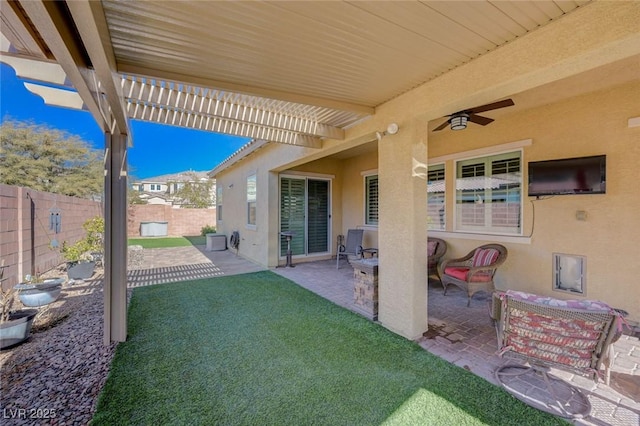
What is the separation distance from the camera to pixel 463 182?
584 cm

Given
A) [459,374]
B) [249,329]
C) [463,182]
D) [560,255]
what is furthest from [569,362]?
[463,182]

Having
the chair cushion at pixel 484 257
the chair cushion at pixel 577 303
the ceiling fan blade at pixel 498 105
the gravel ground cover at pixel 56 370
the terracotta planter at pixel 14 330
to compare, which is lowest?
the gravel ground cover at pixel 56 370

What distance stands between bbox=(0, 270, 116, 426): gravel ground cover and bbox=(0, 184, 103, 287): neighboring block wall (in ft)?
3.27

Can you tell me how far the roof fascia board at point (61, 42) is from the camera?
4.90ft

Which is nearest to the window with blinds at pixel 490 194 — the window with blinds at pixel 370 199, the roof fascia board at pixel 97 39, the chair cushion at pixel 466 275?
the chair cushion at pixel 466 275

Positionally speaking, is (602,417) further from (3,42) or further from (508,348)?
(3,42)

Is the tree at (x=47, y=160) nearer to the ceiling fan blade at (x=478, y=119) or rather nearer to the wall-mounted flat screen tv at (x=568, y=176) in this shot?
the ceiling fan blade at (x=478, y=119)

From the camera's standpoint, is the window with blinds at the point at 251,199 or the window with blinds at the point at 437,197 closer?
the window with blinds at the point at 437,197

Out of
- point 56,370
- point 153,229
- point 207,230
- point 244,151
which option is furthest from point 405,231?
point 153,229

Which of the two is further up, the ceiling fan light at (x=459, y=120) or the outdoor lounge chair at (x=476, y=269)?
the ceiling fan light at (x=459, y=120)

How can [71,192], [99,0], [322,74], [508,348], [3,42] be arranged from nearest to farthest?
[99,0], [3,42], [508,348], [322,74], [71,192]

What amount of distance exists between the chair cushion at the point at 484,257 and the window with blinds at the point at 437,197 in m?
1.11

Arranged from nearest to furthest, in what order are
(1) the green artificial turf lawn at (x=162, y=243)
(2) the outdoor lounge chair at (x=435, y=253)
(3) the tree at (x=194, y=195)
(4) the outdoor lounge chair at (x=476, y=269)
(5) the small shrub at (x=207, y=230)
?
(4) the outdoor lounge chair at (x=476, y=269) < (2) the outdoor lounge chair at (x=435, y=253) < (1) the green artificial turf lawn at (x=162, y=243) < (5) the small shrub at (x=207, y=230) < (3) the tree at (x=194, y=195)

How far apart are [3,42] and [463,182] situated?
267 inches
